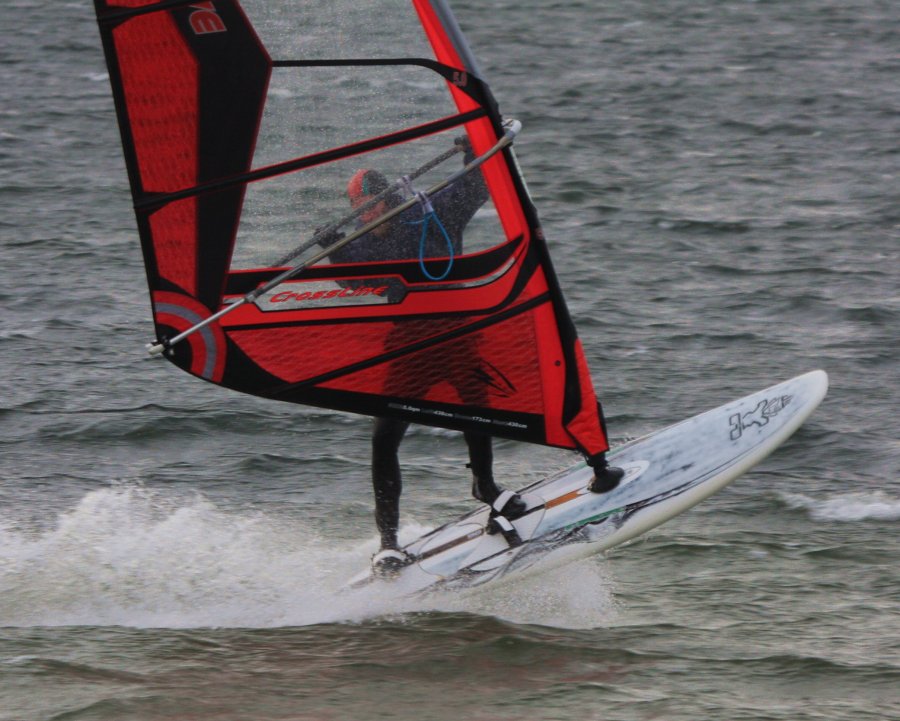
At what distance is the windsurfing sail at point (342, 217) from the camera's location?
512cm

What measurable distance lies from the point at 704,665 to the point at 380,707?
1.18 m

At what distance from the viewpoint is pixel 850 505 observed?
6840 mm

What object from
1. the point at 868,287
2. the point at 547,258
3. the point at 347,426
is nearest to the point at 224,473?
the point at 347,426

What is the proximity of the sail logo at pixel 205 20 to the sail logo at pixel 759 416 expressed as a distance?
2488 mm

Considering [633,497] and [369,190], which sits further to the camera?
[633,497]

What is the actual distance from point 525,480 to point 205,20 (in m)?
2.94

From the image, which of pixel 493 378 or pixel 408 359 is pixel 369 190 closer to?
pixel 408 359

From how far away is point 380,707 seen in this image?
16.8 ft

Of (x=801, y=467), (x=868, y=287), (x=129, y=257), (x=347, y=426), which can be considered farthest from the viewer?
(x=129, y=257)

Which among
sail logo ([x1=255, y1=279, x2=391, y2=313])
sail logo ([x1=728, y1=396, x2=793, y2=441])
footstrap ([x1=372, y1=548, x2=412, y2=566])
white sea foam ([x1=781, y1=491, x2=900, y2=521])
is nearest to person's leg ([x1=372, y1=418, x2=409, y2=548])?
footstrap ([x1=372, y1=548, x2=412, y2=566])

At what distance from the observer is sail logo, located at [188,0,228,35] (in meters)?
5.02

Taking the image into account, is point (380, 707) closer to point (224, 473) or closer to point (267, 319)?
point (267, 319)

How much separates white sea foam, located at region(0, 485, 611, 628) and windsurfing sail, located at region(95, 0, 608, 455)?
76 cm

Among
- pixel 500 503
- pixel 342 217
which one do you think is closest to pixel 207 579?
pixel 500 503
